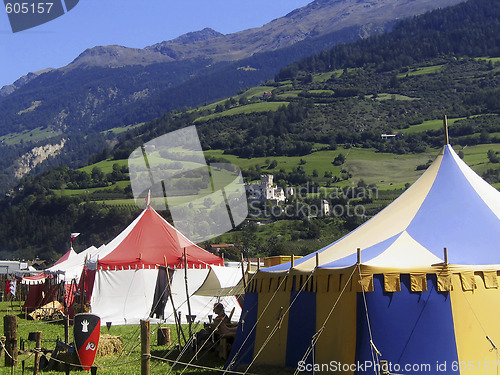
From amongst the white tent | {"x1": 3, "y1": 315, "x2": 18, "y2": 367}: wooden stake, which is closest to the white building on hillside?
the white tent

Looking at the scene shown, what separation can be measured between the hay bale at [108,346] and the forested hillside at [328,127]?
47.6 m

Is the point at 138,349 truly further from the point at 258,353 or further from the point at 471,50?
the point at 471,50

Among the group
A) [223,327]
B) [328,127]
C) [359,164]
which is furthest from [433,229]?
[328,127]

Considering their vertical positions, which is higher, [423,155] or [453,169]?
[453,169]

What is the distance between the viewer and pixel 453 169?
44.5ft

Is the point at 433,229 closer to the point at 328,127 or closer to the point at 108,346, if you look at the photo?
the point at 108,346

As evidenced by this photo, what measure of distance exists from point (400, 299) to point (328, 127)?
122219 millimetres

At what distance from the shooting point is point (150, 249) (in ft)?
78.6

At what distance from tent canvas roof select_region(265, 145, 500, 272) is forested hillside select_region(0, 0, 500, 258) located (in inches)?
1952

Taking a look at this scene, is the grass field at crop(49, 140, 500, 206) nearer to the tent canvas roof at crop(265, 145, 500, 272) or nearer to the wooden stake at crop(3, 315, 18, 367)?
the wooden stake at crop(3, 315, 18, 367)

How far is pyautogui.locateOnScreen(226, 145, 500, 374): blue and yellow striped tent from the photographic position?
1056 centimetres

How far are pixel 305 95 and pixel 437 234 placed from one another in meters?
145

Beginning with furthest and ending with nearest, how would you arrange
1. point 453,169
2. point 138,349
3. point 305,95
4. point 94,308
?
point 305,95
point 94,308
point 138,349
point 453,169

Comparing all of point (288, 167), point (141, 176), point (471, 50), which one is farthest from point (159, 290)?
point (471, 50)
